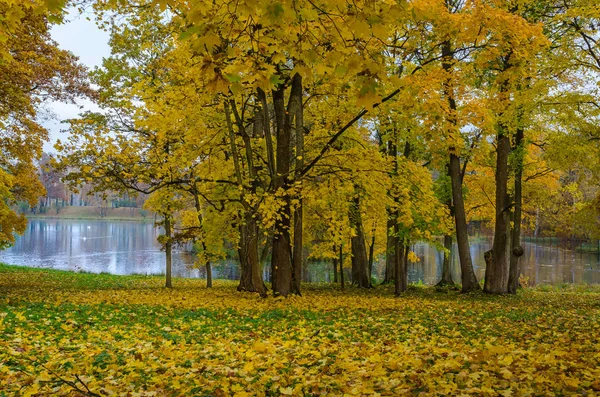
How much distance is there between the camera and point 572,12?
32.7ft

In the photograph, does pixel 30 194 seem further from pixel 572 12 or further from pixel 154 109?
pixel 572 12

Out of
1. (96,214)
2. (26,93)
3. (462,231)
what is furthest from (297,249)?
(96,214)

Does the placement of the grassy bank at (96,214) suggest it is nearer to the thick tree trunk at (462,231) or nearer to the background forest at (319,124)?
the background forest at (319,124)

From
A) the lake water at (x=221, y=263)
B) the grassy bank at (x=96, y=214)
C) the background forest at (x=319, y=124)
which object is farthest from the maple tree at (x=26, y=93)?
the grassy bank at (x=96, y=214)

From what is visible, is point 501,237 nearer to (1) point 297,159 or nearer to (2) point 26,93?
(1) point 297,159

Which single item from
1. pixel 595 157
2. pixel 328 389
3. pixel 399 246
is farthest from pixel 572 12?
pixel 328 389

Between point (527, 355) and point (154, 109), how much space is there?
8563 millimetres

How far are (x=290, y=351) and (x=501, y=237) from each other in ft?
35.9

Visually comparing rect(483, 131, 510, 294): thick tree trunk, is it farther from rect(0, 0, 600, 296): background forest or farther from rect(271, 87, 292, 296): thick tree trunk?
rect(271, 87, 292, 296): thick tree trunk

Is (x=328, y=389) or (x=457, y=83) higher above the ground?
(x=457, y=83)

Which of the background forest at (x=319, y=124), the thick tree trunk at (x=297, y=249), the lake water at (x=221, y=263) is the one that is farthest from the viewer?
the lake water at (x=221, y=263)

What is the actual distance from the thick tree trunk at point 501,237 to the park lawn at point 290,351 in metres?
4.90

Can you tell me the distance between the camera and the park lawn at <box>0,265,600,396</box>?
382 centimetres

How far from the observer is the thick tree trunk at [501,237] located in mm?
14315
